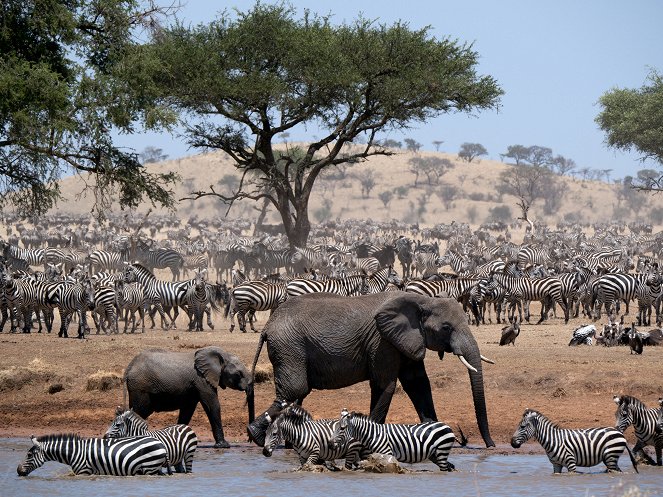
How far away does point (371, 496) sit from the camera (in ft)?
35.8

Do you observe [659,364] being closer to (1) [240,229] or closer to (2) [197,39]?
(2) [197,39]

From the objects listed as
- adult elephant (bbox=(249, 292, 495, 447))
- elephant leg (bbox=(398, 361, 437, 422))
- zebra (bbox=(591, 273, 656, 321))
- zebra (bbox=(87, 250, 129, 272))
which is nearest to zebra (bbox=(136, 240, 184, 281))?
zebra (bbox=(87, 250, 129, 272))

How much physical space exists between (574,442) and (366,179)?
111 m

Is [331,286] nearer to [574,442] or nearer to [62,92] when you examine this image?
[62,92]

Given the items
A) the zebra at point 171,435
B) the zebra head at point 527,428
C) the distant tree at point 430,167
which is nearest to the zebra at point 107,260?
the zebra at point 171,435

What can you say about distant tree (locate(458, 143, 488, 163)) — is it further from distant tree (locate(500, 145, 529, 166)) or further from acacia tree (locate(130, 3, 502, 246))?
acacia tree (locate(130, 3, 502, 246))

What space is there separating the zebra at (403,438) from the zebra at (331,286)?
1412 centimetres

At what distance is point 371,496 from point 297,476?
43.7 inches

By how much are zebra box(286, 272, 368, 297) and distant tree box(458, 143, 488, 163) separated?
10992cm

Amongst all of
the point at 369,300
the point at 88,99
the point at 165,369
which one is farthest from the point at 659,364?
the point at 88,99

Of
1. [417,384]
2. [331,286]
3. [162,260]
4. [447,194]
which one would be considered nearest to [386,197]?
[447,194]

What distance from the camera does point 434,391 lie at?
55.7 feet

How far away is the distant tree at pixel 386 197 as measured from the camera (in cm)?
11338

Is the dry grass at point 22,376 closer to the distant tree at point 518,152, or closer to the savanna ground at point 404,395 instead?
the savanna ground at point 404,395
